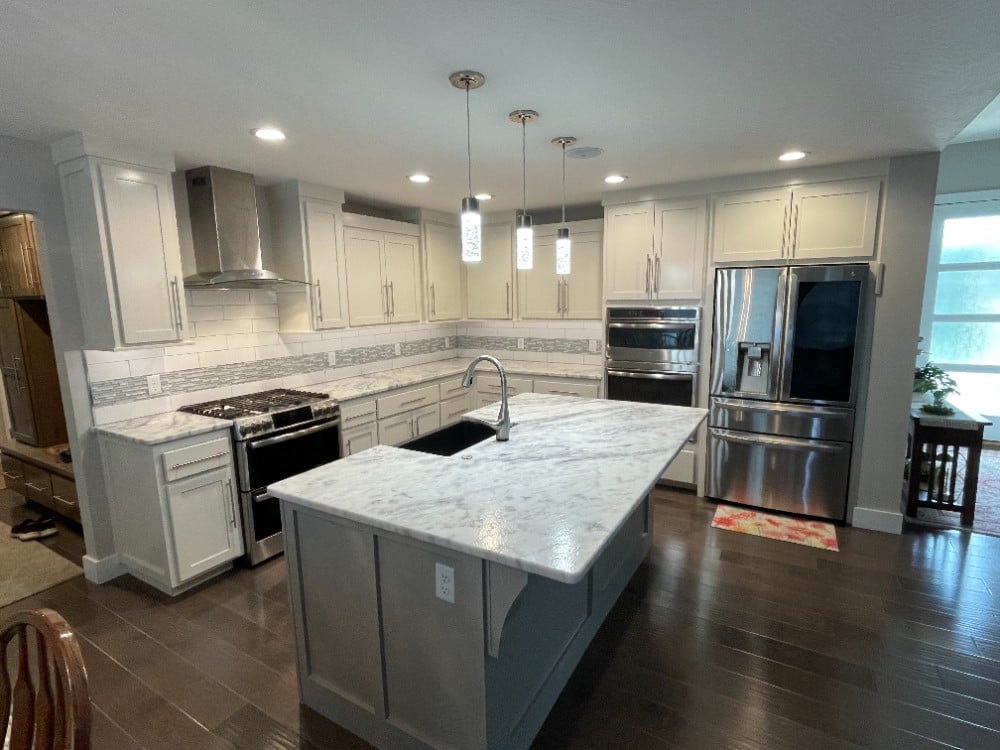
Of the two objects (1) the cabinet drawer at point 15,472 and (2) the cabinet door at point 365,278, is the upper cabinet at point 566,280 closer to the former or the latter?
(2) the cabinet door at point 365,278

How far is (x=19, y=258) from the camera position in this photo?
3590 mm

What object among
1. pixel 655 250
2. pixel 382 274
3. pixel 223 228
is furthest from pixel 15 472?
pixel 655 250

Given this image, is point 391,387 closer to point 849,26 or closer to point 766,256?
point 766,256

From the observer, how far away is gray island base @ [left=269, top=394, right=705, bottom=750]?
1403mm

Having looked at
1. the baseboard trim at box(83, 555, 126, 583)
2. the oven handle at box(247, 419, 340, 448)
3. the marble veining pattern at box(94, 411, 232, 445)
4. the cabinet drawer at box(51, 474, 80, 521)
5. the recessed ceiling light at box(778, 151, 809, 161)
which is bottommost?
the baseboard trim at box(83, 555, 126, 583)

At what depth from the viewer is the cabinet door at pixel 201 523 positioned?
2623mm

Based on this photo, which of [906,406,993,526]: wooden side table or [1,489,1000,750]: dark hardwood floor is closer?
[1,489,1000,750]: dark hardwood floor

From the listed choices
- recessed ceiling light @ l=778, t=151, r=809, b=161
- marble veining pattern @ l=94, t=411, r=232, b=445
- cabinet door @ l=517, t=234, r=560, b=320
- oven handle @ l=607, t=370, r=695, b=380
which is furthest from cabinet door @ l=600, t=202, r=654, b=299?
marble veining pattern @ l=94, t=411, r=232, b=445

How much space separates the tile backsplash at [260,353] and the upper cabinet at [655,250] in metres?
0.66

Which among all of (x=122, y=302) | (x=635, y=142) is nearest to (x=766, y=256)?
(x=635, y=142)

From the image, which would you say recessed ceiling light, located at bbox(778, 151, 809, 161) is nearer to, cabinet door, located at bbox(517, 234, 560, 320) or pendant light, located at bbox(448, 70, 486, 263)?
cabinet door, located at bbox(517, 234, 560, 320)

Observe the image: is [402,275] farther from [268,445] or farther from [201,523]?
[201,523]

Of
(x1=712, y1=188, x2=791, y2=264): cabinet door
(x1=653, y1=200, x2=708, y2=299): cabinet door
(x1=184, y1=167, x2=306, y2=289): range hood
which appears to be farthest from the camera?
(x1=653, y1=200, x2=708, y2=299): cabinet door


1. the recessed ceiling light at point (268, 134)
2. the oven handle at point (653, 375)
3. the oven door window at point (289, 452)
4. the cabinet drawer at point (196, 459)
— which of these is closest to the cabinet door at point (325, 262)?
A: the oven door window at point (289, 452)
